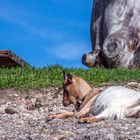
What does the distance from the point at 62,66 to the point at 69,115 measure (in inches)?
347

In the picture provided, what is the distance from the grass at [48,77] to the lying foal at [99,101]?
17.1 ft

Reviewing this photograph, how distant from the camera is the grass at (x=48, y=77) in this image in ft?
54.0

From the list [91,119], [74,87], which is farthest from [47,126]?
[74,87]

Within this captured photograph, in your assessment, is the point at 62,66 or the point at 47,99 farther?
the point at 62,66

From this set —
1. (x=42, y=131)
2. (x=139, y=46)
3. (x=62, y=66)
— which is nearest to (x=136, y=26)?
(x=139, y=46)

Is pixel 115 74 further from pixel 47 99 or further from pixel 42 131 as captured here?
pixel 42 131

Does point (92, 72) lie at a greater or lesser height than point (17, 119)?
greater

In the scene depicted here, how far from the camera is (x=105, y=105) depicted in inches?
404

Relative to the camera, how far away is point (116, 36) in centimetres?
2348

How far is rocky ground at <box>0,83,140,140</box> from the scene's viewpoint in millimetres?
9211

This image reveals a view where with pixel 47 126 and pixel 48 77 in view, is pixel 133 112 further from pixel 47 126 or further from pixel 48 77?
pixel 48 77

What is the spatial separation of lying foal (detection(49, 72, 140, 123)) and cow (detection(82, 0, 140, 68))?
11864 mm

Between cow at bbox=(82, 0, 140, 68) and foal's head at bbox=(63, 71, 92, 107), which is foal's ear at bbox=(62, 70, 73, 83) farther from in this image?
cow at bbox=(82, 0, 140, 68)

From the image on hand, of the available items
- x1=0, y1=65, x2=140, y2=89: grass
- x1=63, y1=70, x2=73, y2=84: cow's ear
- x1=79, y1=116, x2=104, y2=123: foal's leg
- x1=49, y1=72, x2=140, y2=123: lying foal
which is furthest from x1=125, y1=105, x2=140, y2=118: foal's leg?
x1=0, y1=65, x2=140, y2=89: grass
